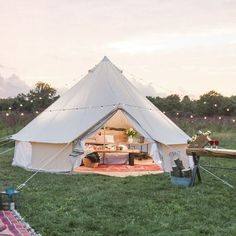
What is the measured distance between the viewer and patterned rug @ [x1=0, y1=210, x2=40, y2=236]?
489cm

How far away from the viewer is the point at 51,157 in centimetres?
982

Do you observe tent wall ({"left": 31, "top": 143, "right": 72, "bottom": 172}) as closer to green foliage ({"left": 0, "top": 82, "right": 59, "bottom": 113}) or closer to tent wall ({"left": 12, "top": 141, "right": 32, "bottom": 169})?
tent wall ({"left": 12, "top": 141, "right": 32, "bottom": 169})

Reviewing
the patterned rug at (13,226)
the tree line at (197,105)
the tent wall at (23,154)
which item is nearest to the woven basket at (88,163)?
the tent wall at (23,154)

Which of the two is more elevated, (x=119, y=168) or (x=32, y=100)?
(x=32, y=100)

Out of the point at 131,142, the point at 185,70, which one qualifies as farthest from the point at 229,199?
the point at 185,70

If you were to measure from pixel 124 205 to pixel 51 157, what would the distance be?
372 cm

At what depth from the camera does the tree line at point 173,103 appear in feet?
86.5

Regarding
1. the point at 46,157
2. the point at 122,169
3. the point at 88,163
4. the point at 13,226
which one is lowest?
the point at 13,226

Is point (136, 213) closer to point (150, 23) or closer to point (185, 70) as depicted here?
point (150, 23)

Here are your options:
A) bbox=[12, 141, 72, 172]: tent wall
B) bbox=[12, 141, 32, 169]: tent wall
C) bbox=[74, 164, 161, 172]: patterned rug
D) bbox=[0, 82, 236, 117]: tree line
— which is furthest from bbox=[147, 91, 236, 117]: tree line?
bbox=[12, 141, 72, 172]: tent wall

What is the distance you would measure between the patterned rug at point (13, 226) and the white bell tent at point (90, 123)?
395cm

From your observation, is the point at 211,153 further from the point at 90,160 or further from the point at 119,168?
the point at 90,160

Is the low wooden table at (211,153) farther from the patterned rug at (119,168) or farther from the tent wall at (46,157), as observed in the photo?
the tent wall at (46,157)

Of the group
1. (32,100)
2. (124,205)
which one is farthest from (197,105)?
(124,205)
